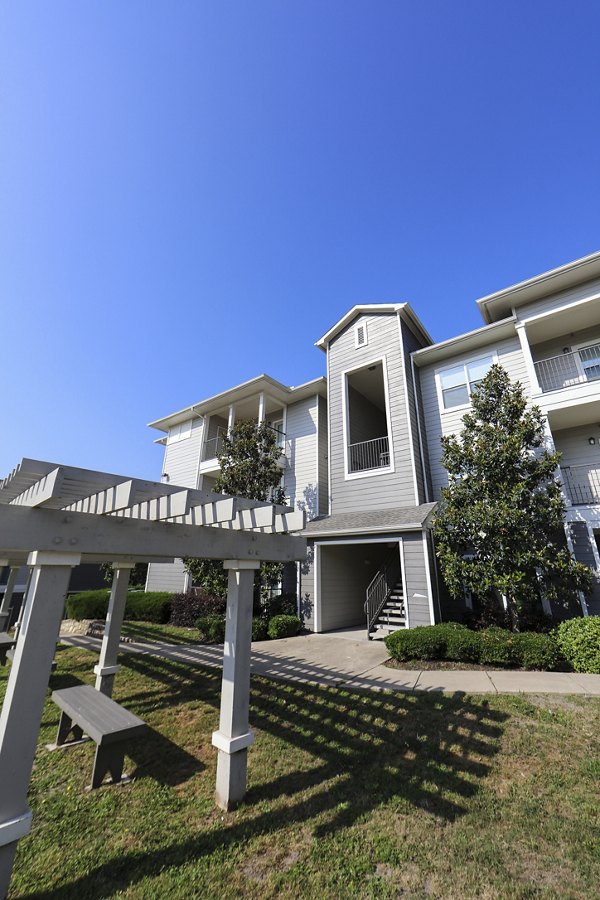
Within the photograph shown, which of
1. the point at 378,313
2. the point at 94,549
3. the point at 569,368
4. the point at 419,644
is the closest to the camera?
the point at 94,549

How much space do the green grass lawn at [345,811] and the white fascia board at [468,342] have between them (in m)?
10.2

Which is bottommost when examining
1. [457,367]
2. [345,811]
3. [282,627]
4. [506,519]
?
[345,811]

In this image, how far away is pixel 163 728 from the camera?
4.83 meters

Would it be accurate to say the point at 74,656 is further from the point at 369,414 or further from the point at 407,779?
the point at 369,414

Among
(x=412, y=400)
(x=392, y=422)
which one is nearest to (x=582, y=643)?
(x=392, y=422)

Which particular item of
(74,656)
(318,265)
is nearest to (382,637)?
(74,656)

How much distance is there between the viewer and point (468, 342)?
12.1 meters

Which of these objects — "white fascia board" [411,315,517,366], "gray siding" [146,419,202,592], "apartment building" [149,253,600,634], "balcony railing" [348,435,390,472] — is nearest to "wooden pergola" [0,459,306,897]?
"apartment building" [149,253,600,634]

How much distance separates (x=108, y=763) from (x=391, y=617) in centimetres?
864

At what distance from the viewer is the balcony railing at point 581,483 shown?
32.8 feet

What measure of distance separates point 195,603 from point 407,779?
11114mm

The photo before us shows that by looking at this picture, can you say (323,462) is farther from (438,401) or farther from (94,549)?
(94,549)

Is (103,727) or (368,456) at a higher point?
(368,456)

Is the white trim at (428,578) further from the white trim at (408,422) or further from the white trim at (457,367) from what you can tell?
the white trim at (457,367)
